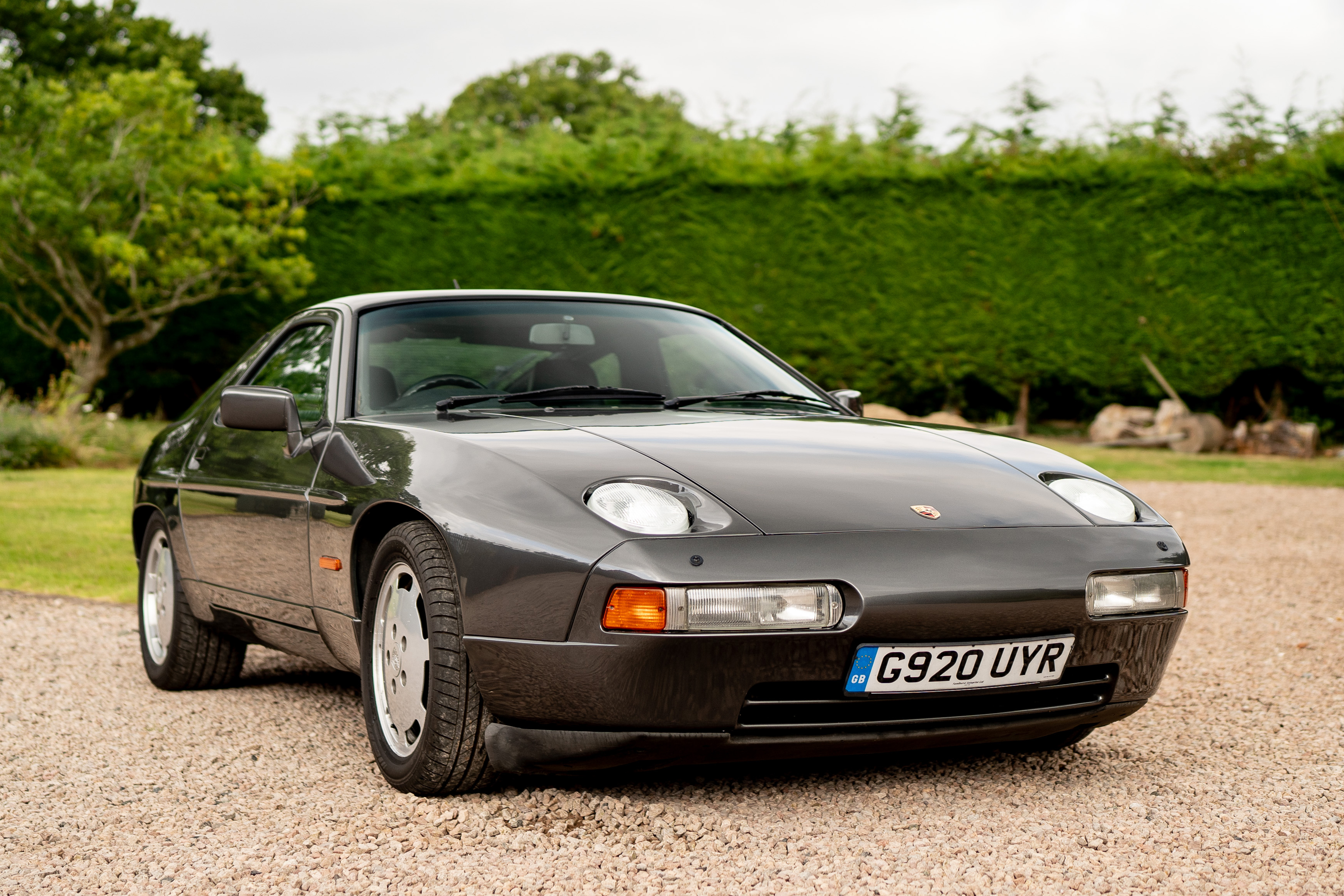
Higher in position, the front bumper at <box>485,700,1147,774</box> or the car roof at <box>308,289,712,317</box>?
the car roof at <box>308,289,712,317</box>

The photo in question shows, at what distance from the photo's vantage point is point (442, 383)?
3.73 meters

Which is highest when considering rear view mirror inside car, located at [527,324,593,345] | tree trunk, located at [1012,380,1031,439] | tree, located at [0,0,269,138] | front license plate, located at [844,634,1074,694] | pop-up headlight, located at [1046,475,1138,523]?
tree, located at [0,0,269,138]

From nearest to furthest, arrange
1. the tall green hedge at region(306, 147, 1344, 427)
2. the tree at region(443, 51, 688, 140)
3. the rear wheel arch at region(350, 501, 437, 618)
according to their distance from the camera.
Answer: the rear wheel arch at region(350, 501, 437, 618), the tall green hedge at region(306, 147, 1344, 427), the tree at region(443, 51, 688, 140)

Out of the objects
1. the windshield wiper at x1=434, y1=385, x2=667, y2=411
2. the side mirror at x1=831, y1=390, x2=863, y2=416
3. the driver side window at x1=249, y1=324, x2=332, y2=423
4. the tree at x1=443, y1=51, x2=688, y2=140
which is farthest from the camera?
the tree at x1=443, y1=51, x2=688, y2=140

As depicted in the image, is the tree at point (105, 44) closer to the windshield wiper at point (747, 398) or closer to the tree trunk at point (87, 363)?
the tree trunk at point (87, 363)

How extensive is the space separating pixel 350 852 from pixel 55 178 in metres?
14.1

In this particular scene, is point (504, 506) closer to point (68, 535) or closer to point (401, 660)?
point (401, 660)

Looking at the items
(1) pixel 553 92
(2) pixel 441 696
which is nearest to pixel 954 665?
(2) pixel 441 696

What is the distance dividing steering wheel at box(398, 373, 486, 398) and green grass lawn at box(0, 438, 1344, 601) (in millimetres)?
3426

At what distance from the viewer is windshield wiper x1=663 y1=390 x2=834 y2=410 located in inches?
148

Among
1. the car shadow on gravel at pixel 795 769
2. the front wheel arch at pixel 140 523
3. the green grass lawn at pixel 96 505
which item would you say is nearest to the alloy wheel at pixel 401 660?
the car shadow on gravel at pixel 795 769

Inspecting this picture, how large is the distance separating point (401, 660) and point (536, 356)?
115 centimetres

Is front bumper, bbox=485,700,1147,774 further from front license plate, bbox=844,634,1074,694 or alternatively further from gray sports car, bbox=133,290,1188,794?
front license plate, bbox=844,634,1074,694

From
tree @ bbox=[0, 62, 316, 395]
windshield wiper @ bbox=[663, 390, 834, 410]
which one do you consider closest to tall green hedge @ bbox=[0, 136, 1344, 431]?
tree @ bbox=[0, 62, 316, 395]
